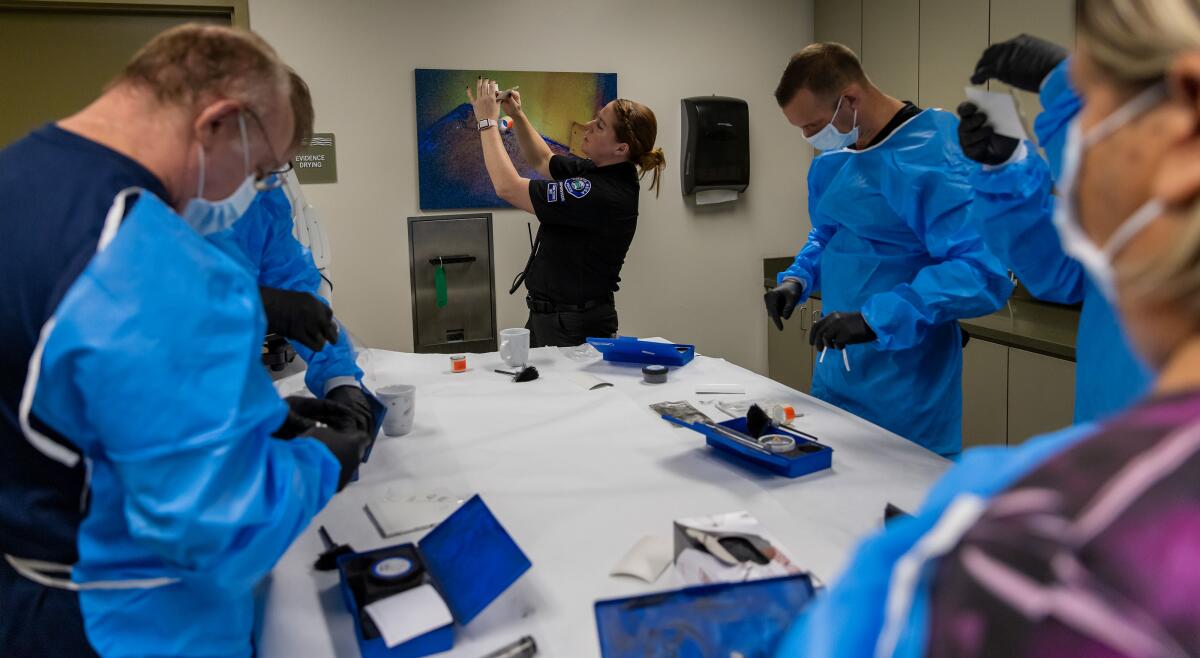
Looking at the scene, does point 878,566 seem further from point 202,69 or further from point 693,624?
point 202,69

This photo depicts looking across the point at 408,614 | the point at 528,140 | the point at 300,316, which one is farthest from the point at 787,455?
the point at 528,140

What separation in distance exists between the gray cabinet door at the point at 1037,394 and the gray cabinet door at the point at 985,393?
0.03 metres

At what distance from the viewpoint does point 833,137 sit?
6.87ft

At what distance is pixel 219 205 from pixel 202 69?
187 mm

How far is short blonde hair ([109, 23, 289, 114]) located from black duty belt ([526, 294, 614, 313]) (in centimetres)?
213

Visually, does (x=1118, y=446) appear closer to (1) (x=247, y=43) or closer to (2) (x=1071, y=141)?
(2) (x=1071, y=141)

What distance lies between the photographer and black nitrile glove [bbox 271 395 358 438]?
4.14 feet

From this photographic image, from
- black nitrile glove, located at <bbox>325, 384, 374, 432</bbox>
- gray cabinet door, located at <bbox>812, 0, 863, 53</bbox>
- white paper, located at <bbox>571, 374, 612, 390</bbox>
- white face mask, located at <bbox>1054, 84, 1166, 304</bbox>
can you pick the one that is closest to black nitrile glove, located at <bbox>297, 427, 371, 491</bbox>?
black nitrile glove, located at <bbox>325, 384, 374, 432</bbox>

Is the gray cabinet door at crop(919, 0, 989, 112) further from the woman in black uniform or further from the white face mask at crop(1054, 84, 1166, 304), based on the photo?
the white face mask at crop(1054, 84, 1166, 304)

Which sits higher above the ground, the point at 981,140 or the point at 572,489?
the point at 981,140

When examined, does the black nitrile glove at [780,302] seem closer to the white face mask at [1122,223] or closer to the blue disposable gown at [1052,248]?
the blue disposable gown at [1052,248]

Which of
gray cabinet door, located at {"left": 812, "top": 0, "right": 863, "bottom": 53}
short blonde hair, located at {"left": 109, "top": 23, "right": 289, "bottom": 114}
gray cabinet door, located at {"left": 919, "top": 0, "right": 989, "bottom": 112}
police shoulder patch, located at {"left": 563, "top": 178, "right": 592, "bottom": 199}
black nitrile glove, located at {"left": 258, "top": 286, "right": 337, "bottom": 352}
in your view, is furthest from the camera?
gray cabinet door, located at {"left": 812, "top": 0, "right": 863, "bottom": 53}

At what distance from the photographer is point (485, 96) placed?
10.2 ft

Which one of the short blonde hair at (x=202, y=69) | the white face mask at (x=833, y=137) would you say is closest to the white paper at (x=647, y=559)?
the short blonde hair at (x=202, y=69)
